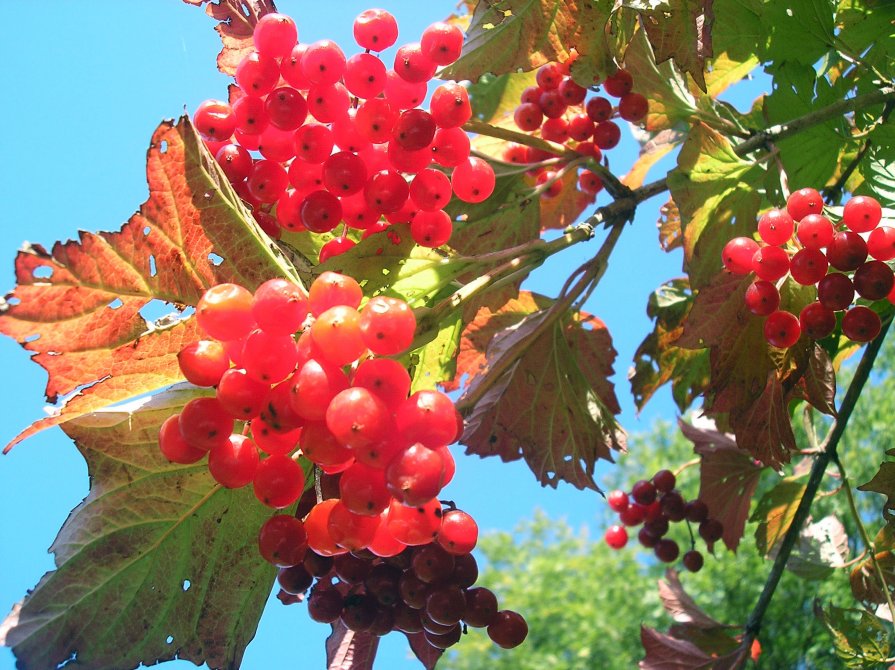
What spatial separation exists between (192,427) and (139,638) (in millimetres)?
307

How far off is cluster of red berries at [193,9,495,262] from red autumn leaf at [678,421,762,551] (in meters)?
1.06

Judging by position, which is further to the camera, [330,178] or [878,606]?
[878,606]

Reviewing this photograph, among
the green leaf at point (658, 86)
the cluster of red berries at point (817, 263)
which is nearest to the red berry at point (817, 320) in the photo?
the cluster of red berries at point (817, 263)

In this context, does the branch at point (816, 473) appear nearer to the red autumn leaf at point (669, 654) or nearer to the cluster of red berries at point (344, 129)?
the red autumn leaf at point (669, 654)

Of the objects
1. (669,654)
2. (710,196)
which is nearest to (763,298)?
(710,196)

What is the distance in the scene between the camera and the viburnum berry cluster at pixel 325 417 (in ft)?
2.10

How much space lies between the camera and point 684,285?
1553mm

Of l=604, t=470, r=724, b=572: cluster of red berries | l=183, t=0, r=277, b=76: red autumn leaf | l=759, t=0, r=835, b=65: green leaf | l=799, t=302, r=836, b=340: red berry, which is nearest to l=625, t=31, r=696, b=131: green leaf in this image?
l=759, t=0, r=835, b=65: green leaf

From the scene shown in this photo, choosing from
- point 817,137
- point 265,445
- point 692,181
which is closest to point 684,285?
point 817,137

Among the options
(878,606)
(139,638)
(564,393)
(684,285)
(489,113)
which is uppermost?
(489,113)

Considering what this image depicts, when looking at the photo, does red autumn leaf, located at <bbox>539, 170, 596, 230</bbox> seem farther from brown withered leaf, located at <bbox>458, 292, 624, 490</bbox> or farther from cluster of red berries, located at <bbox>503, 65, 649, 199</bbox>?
brown withered leaf, located at <bbox>458, 292, 624, 490</bbox>

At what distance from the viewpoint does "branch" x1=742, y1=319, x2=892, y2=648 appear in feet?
4.23

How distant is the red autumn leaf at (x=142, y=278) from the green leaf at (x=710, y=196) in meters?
0.60

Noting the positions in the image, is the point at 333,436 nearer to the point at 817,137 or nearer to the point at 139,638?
the point at 139,638
